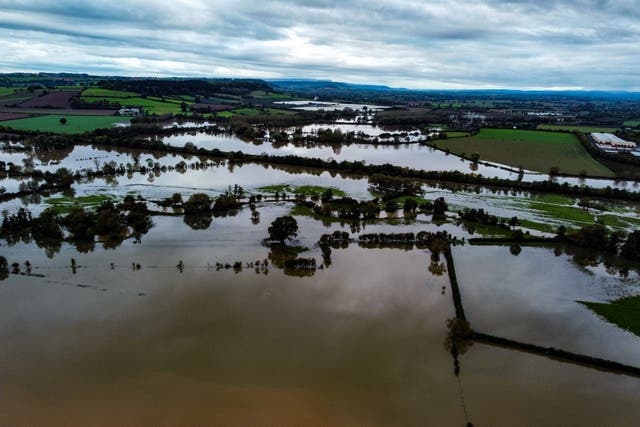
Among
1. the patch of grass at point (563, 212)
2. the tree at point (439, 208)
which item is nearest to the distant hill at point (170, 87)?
the tree at point (439, 208)

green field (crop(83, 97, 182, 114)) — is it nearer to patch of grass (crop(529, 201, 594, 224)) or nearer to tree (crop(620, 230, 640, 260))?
patch of grass (crop(529, 201, 594, 224))

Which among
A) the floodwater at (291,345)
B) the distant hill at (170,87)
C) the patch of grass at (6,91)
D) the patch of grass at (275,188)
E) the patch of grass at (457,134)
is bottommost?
the floodwater at (291,345)

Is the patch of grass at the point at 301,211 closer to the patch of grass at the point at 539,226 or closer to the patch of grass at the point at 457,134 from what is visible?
the patch of grass at the point at 539,226

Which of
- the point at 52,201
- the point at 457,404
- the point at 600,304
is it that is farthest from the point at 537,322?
the point at 52,201

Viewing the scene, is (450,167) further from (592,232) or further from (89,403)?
(89,403)

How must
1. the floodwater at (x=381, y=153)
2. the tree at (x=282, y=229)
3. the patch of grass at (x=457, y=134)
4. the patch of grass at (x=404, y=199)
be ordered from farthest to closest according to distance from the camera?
the patch of grass at (x=457, y=134), the floodwater at (x=381, y=153), the patch of grass at (x=404, y=199), the tree at (x=282, y=229)

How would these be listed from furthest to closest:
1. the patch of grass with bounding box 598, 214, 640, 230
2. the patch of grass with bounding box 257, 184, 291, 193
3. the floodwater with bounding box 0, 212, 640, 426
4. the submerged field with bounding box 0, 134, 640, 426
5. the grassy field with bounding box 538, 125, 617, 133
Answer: the grassy field with bounding box 538, 125, 617, 133 < the patch of grass with bounding box 257, 184, 291, 193 < the patch of grass with bounding box 598, 214, 640, 230 < the submerged field with bounding box 0, 134, 640, 426 < the floodwater with bounding box 0, 212, 640, 426

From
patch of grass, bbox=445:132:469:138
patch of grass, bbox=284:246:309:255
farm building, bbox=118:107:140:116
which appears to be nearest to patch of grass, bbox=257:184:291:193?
patch of grass, bbox=284:246:309:255
